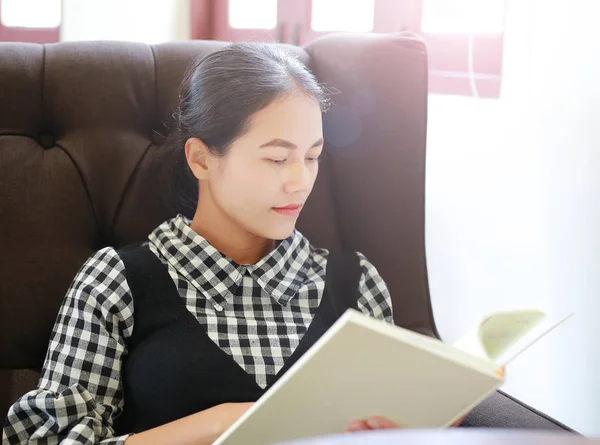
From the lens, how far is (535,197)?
1623mm

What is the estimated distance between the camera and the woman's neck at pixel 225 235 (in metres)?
1.29

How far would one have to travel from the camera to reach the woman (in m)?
1.15

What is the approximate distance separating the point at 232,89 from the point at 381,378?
0.57 metres

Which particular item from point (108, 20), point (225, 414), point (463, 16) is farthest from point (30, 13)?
point (225, 414)

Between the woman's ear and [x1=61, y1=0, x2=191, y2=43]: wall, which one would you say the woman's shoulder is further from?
[x1=61, y1=0, x2=191, y2=43]: wall

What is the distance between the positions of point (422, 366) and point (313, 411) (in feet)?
0.45

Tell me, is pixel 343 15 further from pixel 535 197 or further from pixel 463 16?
pixel 535 197

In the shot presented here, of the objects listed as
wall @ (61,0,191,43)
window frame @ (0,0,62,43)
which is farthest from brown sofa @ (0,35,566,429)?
window frame @ (0,0,62,43)

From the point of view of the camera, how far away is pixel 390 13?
6.96ft

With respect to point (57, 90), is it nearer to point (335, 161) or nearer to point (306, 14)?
point (335, 161)

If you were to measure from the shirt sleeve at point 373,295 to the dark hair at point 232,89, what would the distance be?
28 cm

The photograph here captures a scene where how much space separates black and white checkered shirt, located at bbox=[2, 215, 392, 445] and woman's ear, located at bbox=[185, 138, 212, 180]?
0.27ft

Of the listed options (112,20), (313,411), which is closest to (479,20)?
(112,20)

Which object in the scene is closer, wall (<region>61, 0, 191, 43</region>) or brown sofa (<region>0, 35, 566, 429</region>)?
brown sofa (<region>0, 35, 566, 429</region>)
